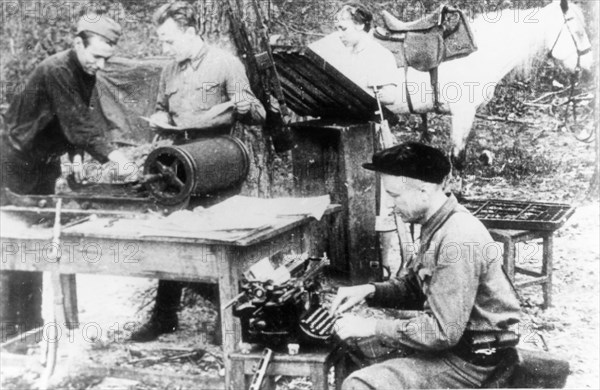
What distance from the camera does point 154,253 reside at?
3500 millimetres

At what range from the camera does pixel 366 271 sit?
5.16 metres

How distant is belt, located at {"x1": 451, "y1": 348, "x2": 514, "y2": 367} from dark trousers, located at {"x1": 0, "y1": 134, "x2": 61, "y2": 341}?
291 cm

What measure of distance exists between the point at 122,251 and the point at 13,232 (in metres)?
0.72

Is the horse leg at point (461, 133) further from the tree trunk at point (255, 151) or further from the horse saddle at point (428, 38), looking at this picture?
the tree trunk at point (255, 151)

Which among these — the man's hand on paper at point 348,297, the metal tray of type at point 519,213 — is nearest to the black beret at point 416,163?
the man's hand on paper at point 348,297

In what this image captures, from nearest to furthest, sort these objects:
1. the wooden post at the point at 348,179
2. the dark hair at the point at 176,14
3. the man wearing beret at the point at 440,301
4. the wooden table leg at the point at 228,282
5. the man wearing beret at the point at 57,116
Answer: the man wearing beret at the point at 440,301 < the wooden table leg at the point at 228,282 < the man wearing beret at the point at 57,116 < the dark hair at the point at 176,14 < the wooden post at the point at 348,179

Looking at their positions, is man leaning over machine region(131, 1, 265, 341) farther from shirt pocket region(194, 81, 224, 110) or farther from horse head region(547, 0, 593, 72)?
horse head region(547, 0, 593, 72)

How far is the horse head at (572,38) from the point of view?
4.03 metres

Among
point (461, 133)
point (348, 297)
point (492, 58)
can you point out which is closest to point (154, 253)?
point (348, 297)

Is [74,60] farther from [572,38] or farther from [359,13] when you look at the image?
[572,38]

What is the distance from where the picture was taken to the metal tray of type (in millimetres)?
→ 4086

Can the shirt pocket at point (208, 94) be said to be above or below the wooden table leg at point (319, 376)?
above

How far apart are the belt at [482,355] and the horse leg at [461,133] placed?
186cm

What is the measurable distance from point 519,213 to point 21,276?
3365 millimetres
